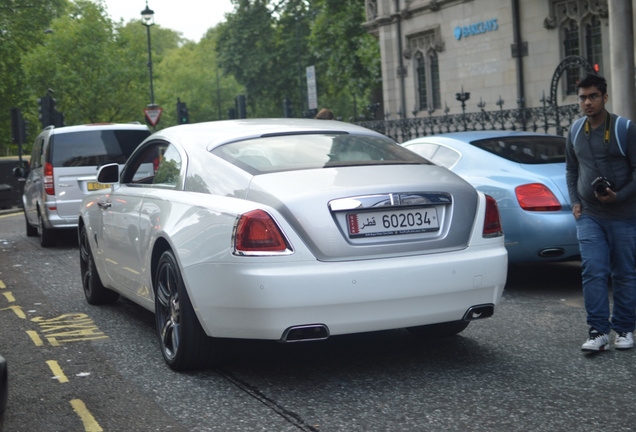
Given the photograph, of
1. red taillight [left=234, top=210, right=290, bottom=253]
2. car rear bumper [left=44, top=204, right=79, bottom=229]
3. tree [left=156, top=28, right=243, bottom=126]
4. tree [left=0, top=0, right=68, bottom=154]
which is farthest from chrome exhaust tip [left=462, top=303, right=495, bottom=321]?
tree [left=156, top=28, right=243, bottom=126]

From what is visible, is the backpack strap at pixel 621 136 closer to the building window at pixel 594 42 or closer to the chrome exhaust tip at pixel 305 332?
the chrome exhaust tip at pixel 305 332

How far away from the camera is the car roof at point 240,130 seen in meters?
6.32

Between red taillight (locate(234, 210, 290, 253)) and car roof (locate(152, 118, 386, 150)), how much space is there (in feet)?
3.47

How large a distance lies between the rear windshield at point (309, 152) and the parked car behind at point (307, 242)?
1 centimetres

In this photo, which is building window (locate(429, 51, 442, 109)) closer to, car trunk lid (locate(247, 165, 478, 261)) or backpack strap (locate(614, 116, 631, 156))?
backpack strap (locate(614, 116, 631, 156))

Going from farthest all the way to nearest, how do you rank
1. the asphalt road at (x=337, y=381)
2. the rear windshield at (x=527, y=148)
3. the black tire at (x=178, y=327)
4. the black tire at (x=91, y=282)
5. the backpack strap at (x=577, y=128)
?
the rear windshield at (x=527, y=148) → the black tire at (x=91, y=282) → the backpack strap at (x=577, y=128) → the black tire at (x=178, y=327) → the asphalt road at (x=337, y=381)

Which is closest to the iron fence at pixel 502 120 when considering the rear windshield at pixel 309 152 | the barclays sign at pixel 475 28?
the barclays sign at pixel 475 28

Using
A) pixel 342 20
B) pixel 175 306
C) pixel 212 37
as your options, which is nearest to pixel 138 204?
pixel 175 306

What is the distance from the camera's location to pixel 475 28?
29.0 meters

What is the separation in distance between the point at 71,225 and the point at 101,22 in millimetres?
50026

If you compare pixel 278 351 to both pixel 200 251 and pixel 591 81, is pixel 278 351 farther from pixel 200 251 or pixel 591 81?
pixel 591 81

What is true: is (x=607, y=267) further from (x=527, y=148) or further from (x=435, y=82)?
(x=435, y=82)

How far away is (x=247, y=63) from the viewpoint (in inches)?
2562

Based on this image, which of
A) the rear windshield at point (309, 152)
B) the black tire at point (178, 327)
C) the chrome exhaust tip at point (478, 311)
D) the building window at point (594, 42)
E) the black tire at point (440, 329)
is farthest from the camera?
the building window at point (594, 42)
